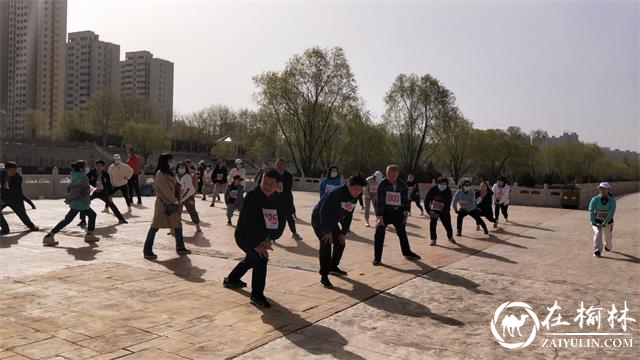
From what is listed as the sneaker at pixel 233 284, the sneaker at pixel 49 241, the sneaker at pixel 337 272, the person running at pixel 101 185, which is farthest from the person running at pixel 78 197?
the sneaker at pixel 337 272

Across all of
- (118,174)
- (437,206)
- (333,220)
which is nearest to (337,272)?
(333,220)

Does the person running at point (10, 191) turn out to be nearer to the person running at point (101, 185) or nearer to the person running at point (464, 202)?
the person running at point (101, 185)

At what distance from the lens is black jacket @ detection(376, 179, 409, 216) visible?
866 cm

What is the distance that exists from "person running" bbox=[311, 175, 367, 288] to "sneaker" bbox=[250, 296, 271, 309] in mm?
1248

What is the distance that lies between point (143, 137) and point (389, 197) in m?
61.9

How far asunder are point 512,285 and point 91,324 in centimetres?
537

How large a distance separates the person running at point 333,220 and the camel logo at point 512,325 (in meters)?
2.18

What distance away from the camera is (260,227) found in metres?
5.84

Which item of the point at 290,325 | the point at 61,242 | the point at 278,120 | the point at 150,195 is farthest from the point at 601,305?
the point at 278,120

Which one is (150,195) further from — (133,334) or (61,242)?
(133,334)

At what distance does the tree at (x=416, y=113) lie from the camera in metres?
49.2

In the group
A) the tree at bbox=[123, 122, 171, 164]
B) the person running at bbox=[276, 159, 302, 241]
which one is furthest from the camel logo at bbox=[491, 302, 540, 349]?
the tree at bbox=[123, 122, 171, 164]

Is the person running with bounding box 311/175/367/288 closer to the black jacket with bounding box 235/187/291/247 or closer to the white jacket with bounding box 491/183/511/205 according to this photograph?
the black jacket with bounding box 235/187/291/247

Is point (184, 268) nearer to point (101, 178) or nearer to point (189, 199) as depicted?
Answer: point (189, 199)
